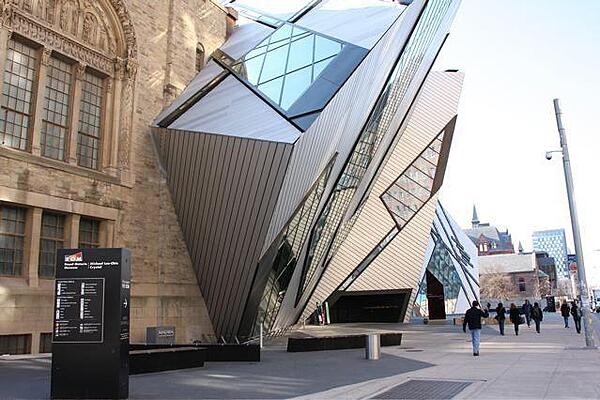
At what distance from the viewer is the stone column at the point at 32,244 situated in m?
17.5

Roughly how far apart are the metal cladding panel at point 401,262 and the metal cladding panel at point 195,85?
17.1 m

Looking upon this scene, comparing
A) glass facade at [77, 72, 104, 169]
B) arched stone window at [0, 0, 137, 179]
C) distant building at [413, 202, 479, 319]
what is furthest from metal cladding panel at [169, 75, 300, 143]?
distant building at [413, 202, 479, 319]

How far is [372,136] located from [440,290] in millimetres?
20996

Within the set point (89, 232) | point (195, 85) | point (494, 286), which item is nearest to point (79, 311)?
point (89, 232)

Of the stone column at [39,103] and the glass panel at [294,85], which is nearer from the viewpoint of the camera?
the stone column at [39,103]

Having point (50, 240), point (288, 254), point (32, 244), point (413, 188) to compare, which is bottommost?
point (288, 254)

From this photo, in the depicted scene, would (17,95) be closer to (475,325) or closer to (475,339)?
(475,325)

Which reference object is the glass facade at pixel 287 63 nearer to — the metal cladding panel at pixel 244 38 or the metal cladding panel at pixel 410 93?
the metal cladding panel at pixel 244 38

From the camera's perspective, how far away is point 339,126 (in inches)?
788

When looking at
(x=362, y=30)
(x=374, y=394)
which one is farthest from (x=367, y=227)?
(x=374, y=394)

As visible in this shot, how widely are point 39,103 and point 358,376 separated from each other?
48.9ft

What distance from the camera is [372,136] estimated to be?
25.7 meters

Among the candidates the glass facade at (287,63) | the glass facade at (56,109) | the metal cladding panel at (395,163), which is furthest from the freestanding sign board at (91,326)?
the metal cladding panel at (395,163)

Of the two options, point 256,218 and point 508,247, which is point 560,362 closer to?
point 256,218
